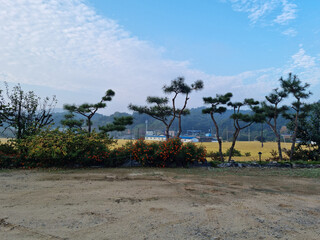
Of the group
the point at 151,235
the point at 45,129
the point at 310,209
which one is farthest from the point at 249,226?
the point at 45,129

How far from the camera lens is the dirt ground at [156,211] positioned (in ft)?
9.87

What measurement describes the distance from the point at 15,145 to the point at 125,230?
338 inches

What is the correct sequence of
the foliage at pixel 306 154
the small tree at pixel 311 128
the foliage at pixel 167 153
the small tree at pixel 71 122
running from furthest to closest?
the small tree at pixel 71 122 < the foliage at pixel 306 154 < the small tree at pixel 311 128 < the foliage at pixel 167 153

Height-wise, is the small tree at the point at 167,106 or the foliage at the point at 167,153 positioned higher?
the small tree at the point at 167,106

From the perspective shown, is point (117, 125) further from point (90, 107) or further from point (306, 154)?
point (306, 154)

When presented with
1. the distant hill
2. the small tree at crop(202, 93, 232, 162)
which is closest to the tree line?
the small tree at crop(202, 93, 232, 162)

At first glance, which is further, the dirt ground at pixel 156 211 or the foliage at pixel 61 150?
the foliage at pixel 61 150

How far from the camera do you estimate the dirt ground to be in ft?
9.87

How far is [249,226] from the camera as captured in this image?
10.7ft

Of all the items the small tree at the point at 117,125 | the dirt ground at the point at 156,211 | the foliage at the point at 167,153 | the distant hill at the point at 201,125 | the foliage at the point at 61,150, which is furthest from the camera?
the distant hill at the point at 201,125

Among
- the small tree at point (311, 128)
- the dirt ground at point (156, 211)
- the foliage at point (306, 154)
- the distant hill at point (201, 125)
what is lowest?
the dirt ground at point (156, 211)

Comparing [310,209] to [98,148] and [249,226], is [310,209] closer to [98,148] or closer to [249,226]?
[249,226]

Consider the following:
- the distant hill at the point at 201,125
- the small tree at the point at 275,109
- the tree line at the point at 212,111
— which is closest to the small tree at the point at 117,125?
→ the tree line at the point at 212,111

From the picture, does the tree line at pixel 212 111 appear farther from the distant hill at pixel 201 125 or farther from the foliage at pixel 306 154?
the distant hill at pixel 201 125
